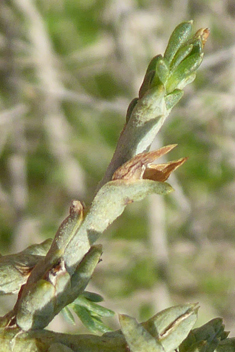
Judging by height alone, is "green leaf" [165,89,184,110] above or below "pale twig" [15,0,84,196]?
below

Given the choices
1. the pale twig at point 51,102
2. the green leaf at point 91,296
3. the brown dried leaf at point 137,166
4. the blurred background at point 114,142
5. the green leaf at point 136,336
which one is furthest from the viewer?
the pale twig at point 51,102

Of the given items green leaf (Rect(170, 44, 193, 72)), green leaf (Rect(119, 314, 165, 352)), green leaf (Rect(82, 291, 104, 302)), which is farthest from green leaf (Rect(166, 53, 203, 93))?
green leaf (Rect(82, 291, 104, 302))

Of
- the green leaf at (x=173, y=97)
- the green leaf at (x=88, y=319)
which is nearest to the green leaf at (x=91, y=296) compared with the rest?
the green leaf at (x=88, y=319)

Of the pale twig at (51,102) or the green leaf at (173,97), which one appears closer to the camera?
the green leaf at (173,97)

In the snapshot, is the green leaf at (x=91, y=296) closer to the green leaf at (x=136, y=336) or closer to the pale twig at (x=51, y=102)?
the green leaf at (x=136, y=336)

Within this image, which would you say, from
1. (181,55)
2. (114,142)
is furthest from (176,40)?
(114,142)

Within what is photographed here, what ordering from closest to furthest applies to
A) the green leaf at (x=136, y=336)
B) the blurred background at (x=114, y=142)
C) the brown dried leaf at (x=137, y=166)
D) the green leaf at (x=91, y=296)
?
1. the green leaf at (x=136, y=336)
2. the brown dried leaf at (x=137, y=166)
3. the green leaf at (x=91, y=296)
4. the blurred background at (x=114, y=142)

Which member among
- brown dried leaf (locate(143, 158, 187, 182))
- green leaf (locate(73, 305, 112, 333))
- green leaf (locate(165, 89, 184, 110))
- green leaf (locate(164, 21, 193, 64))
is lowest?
green leaf (locate(73, 305, 112, 333))

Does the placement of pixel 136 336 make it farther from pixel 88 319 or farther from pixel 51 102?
pixel 51 102

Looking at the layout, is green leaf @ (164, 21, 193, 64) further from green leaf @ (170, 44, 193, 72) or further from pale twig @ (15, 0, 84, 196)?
pale twig @ (15, 0, 84, 196)
